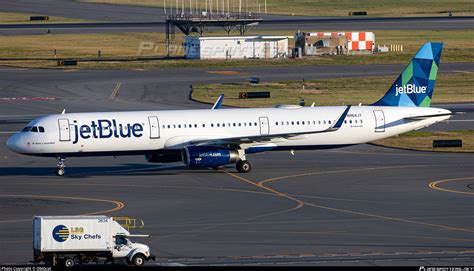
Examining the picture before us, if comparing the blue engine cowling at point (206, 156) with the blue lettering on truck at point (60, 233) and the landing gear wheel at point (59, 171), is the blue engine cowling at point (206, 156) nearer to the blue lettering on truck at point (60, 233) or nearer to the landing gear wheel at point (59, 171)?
the landing gear wheel at point (59, 171)

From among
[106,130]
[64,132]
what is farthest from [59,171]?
[106,130]

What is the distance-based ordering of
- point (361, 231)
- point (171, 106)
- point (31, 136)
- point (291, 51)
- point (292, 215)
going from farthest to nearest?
point (291, 51) → point (171, 106) → point (31, 136) → point (292, 215) → point (361, 231)

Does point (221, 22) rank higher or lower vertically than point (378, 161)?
higher

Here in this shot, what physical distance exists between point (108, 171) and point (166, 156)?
4372mm

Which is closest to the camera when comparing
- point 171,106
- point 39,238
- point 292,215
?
point 39,238

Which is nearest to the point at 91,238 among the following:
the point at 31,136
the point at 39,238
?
the point at 39,238

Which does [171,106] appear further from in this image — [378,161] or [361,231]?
[361,231]

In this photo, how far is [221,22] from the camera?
159250 millimetres

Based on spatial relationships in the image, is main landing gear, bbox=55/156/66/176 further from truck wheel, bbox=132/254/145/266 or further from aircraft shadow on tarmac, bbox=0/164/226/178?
truck wheel, bbox=132/254/145/266

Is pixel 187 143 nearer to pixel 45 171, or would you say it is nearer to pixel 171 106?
pixel 45 171

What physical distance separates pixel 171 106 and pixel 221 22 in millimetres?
53626

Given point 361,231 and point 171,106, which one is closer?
point 361,231

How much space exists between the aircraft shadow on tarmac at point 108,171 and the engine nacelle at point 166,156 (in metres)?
0.89

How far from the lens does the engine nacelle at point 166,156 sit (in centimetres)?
7112
